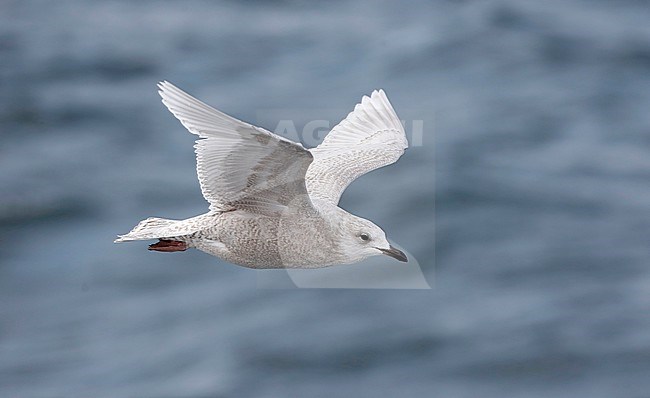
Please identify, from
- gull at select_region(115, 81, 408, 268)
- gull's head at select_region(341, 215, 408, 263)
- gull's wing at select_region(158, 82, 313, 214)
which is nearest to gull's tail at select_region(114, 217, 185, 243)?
gull at select_region(115, 81, 408, 268)

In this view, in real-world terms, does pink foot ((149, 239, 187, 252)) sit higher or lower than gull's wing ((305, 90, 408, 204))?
lower

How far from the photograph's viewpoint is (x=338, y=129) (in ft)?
34.3

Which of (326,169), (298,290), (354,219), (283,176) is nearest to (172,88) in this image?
(283,176)

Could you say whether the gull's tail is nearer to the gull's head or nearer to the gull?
the gull

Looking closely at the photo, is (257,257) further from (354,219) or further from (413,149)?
(413,149)

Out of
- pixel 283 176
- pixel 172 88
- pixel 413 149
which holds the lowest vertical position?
pixel 283 176

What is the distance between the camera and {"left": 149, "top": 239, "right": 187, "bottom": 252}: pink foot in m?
7.36

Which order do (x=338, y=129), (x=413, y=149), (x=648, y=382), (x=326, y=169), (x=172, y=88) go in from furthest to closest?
(x=413, y=149)
(x=648, y=382)
(x=338, y=129)
(x=326, y=169)
(x=172, y=88)

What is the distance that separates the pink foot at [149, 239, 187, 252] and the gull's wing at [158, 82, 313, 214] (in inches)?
13.1

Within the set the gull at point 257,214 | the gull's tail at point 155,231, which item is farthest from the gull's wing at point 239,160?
the gull's tail at point 155,231

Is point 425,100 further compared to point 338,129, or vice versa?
point 425,100

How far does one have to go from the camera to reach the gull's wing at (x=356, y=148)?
911 centimetres

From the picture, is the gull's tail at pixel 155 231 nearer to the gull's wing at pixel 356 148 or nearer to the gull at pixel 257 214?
the gull at pixel 257 214

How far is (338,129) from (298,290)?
914 cm
